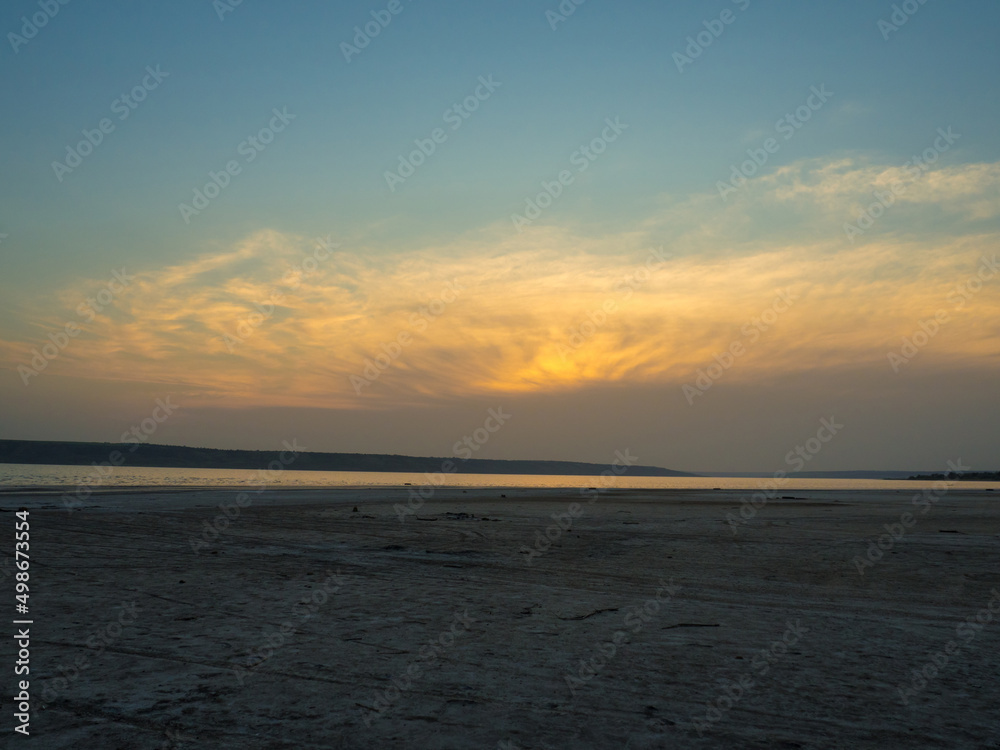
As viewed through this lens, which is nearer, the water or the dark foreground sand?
the dark foreground sand

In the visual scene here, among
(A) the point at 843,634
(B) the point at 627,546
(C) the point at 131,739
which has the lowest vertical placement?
(C) the point at 131,739

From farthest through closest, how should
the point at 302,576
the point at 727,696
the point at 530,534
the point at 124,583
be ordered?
the point at 530,534
the point at 302,576
the point at 124,583
the point at 727,696

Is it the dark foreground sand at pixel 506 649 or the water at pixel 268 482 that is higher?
the water at pixel 268 482

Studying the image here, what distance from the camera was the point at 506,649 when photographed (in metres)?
7.26

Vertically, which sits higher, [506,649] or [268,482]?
[268,482]

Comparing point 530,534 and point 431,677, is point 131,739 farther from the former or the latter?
point 530,534

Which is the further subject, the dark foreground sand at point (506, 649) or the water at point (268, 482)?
the water at point (268, 482)

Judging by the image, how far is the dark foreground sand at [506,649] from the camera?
5.03 meters

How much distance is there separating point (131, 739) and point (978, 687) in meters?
7.46

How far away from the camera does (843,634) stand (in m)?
8.27

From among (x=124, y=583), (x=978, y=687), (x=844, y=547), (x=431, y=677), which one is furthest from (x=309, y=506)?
(x=978, y=687)

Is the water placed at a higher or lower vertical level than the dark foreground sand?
higher

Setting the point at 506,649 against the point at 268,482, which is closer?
the point at 506,649

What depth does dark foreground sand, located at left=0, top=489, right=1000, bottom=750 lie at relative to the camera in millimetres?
5027
